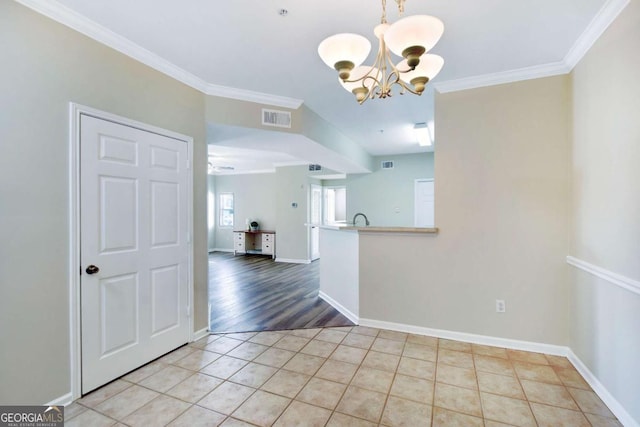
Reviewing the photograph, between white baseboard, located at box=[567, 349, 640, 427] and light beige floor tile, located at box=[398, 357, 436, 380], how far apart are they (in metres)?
1.10

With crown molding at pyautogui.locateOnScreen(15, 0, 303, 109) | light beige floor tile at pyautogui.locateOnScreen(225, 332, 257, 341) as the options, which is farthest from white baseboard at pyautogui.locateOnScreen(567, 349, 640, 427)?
crown molding at pyautogui.locateOnScreen(15, 0, 303, 109)

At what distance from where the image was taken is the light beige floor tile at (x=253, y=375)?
2.28 m

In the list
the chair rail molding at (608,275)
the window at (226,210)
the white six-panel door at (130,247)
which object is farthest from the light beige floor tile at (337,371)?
the window at (226,210)

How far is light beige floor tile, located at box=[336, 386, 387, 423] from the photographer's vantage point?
1916mm

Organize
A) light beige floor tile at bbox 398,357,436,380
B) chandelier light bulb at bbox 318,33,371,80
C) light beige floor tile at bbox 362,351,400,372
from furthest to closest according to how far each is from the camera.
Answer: light beige floor tile at bbox 362,351,400,372, light beige floor tile at bbox 398,357,436,380, chandelier light bulb at bbox 318,33,371,80

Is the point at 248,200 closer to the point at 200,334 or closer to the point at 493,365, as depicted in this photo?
the point at 200,334

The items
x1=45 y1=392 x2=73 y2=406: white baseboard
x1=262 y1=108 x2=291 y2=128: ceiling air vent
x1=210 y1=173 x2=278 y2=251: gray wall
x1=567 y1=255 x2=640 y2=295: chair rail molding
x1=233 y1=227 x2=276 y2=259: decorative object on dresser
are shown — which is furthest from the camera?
x1=210 y1=173 x2=278 y2=251: gray wall

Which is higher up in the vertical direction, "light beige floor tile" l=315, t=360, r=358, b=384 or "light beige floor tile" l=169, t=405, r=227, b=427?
"light beige floor tile" l=315, t=360, r=358, b=384

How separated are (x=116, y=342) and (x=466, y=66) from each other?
382cm

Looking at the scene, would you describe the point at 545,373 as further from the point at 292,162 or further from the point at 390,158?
the point at 292,162

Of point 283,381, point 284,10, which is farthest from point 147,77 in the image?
point 283,381

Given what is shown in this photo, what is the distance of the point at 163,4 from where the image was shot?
6.18 ft

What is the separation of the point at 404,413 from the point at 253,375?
46.8 inches

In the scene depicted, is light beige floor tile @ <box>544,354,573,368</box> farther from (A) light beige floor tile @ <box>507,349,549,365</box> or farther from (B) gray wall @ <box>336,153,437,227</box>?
(B) gray wall @ <box>336,153,437,227</box>
